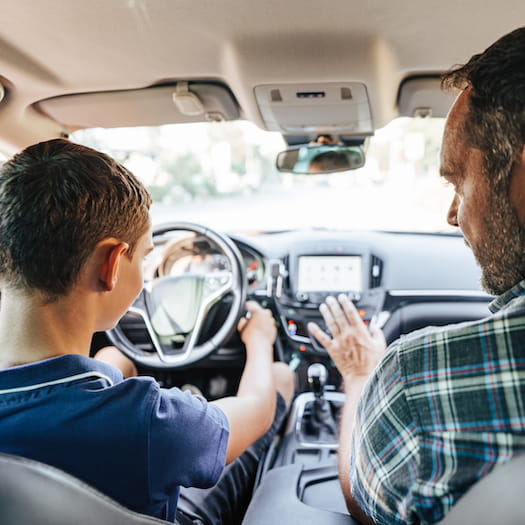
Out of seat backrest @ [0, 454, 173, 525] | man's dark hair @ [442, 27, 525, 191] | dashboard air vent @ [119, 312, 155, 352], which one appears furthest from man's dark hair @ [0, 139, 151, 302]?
dashboard air vent @ [119, 312, 155, 352]

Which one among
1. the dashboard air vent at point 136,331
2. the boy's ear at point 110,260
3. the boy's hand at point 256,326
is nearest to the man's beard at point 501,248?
the boy's ear at point 110,260

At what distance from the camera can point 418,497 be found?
97cm

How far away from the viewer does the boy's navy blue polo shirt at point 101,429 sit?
1075 mm

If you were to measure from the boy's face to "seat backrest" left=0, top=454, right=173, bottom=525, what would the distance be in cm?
50

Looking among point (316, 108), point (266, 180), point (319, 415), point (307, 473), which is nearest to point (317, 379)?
point (319, 415)

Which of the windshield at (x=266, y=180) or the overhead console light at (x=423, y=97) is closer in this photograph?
the overhead console light at (x=423, y=97)

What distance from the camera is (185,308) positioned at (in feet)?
8.80

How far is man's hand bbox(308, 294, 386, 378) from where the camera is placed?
2.04m

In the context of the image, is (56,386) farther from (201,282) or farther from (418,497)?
(201,282)

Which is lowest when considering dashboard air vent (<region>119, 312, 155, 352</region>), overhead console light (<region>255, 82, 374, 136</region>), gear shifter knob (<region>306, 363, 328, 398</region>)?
gear shifter knob (<region>306, 363, 328, 398</region>)

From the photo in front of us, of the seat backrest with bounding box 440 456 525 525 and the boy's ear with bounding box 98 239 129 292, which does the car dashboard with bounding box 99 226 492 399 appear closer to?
the boy's ear with bounding box 98 239 129 292

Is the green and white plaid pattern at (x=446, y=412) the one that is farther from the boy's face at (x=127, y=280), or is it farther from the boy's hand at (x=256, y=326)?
the boy's hand at (x=256, y=326)

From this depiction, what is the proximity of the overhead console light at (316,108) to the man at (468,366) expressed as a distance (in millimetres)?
683

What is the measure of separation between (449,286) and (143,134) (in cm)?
179
